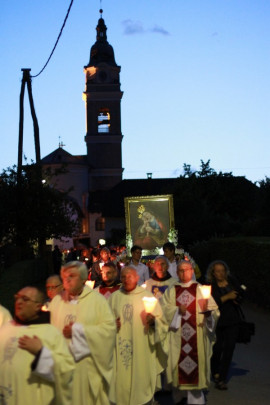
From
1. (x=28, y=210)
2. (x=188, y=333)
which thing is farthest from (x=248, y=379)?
(x=28, y=210)

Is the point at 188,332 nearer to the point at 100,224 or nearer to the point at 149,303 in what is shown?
the point at 149,303

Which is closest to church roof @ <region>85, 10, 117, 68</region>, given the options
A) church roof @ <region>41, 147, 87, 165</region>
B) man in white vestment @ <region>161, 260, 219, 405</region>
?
church roof @ <region>41, 147, 87, 165</region>

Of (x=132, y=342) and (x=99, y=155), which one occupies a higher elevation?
(x=99, y=155)

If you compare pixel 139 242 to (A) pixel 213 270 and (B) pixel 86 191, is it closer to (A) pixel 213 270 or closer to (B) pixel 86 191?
(A) pixel 213 270

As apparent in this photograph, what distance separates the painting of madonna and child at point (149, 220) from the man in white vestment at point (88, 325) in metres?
19.4

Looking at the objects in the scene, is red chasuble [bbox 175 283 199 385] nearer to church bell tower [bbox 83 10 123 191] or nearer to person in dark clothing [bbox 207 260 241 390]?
person in dark clothing [bbox 207 260 241 390]

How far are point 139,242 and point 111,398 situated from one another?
1905cm

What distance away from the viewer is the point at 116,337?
28.2ft

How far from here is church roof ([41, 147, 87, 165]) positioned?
80769mm

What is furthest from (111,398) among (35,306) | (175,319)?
(35,306)

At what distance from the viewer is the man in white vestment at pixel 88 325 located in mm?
7422

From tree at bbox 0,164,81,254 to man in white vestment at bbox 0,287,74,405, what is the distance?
2267 centimetres

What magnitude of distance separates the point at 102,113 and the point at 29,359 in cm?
7653

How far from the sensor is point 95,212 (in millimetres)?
80000
